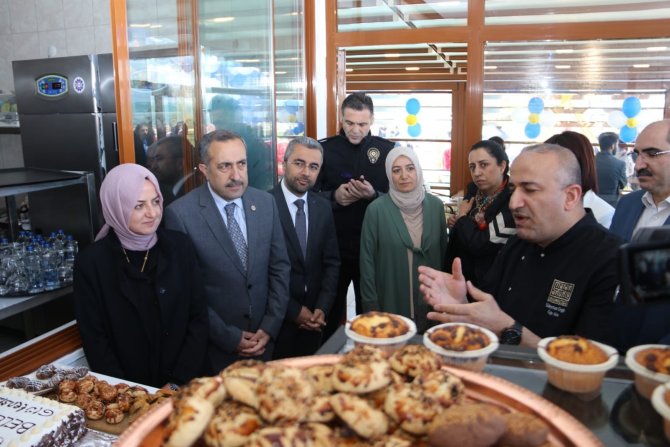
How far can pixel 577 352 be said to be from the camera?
1031 mm

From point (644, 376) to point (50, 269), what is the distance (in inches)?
104

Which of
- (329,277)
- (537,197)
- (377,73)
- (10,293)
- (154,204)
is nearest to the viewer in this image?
(537,197)

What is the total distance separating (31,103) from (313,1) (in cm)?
247

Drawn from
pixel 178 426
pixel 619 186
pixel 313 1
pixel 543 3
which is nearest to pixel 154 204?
pixel 178 426

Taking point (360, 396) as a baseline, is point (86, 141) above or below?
above

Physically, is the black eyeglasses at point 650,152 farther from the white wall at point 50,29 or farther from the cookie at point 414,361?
the white wall at point 50,29

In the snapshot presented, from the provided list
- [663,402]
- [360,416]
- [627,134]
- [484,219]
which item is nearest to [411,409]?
[360,416]

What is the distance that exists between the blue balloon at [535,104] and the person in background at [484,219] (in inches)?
71.6

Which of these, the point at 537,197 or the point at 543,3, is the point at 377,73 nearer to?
the point at 543,3

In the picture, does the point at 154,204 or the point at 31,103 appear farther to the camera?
the point at 31,103

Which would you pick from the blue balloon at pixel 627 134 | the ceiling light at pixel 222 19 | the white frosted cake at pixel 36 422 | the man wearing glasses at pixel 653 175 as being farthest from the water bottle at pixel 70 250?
the blue balloon at pixel 627 134

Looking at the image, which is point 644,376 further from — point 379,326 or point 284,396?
point 284,396

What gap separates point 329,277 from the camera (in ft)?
9.98

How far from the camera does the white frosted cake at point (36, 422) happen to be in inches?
49.9
